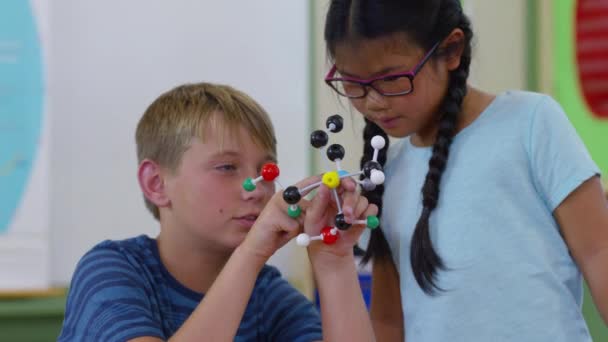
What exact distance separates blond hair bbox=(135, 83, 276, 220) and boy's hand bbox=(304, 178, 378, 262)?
21cm

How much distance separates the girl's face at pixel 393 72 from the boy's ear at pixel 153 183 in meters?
0.38

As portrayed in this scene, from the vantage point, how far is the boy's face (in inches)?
49.4

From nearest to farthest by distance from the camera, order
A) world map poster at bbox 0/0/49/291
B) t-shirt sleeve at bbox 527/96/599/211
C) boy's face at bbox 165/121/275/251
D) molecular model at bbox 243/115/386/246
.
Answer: molecular model at bbox 243/115/386/246
t-shirt sleeve at bbox 527/96/599/211
boy's face at bbox 165/121/275/251
world map poster at bbox 0/0/49/291

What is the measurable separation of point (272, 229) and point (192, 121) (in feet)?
0.95

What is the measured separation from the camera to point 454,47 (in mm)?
1215

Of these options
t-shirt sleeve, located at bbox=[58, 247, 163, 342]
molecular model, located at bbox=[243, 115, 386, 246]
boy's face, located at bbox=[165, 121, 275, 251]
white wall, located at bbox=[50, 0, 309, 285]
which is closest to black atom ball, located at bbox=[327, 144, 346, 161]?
molecular model, located at bbox=[243, 115, 386, 246]

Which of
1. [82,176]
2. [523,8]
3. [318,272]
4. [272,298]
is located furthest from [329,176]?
[523,8]

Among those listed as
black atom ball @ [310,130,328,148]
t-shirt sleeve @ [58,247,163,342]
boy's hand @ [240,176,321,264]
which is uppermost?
black atom ball @ [310,130,328,148]

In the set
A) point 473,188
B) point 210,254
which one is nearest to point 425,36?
point 473,188

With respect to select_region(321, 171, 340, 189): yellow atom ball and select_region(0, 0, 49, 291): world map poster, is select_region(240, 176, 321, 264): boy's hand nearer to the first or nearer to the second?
select_region(321, 171, 340, 189): yellow atom ball

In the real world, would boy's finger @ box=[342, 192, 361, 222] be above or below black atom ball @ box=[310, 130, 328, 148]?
below

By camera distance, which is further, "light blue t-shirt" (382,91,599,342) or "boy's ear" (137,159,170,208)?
"boy's ear" (137,159,170,208)

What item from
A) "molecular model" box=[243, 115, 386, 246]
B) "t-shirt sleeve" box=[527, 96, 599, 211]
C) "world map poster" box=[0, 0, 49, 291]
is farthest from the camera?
"world map poster" box=[0, 0, 49, 291]

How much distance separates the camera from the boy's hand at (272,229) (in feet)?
3.70
